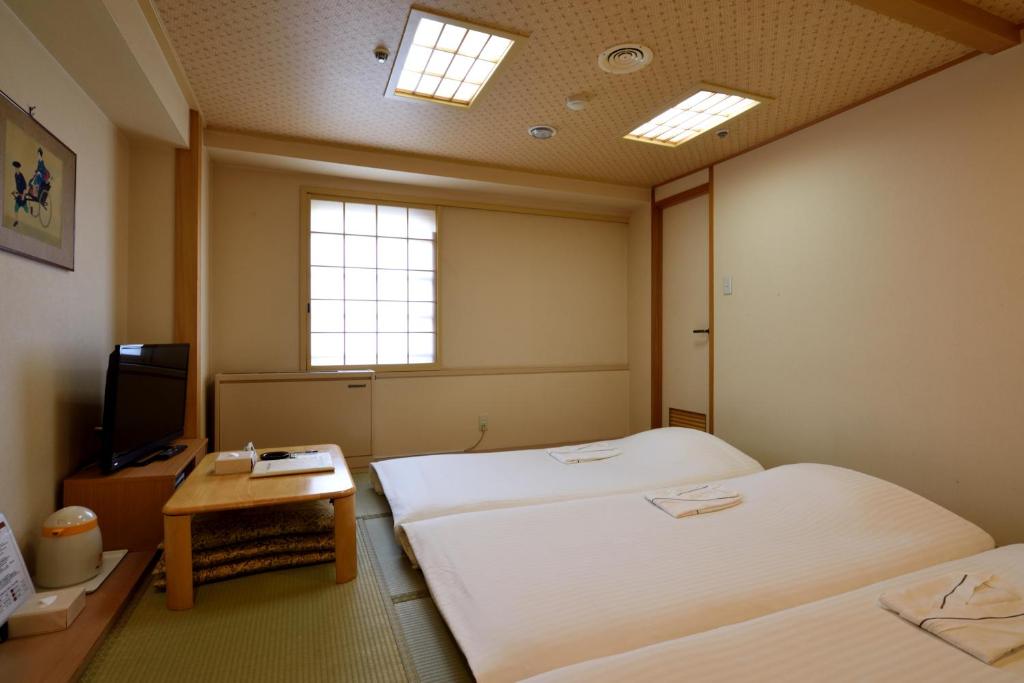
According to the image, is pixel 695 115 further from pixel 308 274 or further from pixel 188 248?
pixel 188 248

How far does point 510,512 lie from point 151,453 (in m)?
1.81

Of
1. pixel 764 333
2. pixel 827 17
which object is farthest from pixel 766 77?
pixel 764 333

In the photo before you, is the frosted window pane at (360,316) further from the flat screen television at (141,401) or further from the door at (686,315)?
the door at (686,315)

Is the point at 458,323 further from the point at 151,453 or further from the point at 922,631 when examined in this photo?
the point at 922,631

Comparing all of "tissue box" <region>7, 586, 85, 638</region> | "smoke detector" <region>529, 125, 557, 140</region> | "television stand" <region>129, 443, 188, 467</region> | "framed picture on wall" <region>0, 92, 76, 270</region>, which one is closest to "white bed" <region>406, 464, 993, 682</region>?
"tissue box" <region>7, 586, 85, 638</region>

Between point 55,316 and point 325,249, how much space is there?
1.90 meters

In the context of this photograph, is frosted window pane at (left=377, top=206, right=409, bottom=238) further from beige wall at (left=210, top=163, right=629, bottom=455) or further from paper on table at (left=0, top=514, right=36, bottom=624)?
paper on table at (left=0, top=514, right=36, bottom=624)

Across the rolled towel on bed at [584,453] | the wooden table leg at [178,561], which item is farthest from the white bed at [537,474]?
the wooden table leg at [178,561]

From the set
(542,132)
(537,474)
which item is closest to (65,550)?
(537,474)

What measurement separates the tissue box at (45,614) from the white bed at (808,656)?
150 centimetres

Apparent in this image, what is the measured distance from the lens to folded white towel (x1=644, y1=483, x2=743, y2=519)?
209 cm

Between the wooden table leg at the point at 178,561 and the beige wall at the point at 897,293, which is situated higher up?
the beige wall at the point at 897,293

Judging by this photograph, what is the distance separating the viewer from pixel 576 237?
4523mm

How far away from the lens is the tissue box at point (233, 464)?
7.18 feet
